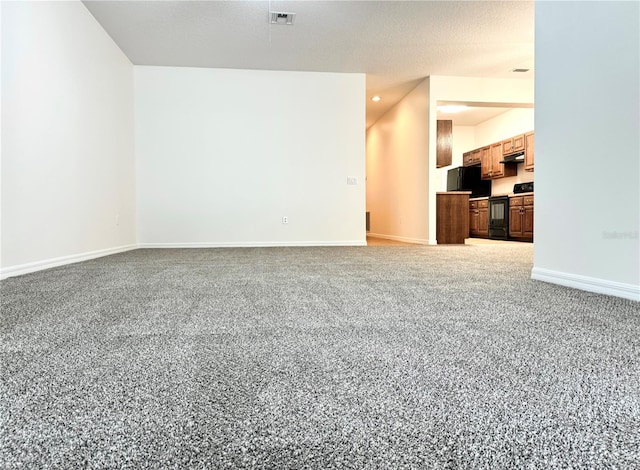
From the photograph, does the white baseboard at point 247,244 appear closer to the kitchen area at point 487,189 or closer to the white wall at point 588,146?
the kitchen area at point 487,189

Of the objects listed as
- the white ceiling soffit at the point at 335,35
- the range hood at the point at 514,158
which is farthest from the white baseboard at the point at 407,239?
the range hood at the point at 514,158

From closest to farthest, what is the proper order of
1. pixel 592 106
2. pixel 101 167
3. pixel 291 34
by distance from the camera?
pixel 592 106
pixel 101 167
pixel 291 34

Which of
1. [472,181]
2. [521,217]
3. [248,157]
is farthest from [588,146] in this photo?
[472,181]

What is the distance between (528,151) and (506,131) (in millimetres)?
1288

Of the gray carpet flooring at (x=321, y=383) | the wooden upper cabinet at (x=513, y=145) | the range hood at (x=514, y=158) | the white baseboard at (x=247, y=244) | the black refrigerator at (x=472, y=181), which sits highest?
the wooden upper cabinet at (x=513, y=145)

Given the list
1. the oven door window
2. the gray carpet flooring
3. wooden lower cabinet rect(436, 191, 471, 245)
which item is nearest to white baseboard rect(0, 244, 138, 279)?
the gray carpet flooring

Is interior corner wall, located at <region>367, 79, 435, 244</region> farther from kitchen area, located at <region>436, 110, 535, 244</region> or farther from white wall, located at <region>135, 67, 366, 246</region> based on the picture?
white wall, located at <region>135, 67, 366, 246</region>

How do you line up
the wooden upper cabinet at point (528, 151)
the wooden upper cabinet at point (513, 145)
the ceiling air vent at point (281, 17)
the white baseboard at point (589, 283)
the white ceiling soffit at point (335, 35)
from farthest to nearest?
the wooden upper cabinet at point (513, 145) → the wooden upper cabinet at point (528, 151) → the ceiling air vent at point (281, 17) → the white ceiling soffit at point (335, 35) → the white baseboard at point (589, 283)

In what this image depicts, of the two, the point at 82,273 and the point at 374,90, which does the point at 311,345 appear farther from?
the point at 374,90

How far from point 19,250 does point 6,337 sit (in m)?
1.80

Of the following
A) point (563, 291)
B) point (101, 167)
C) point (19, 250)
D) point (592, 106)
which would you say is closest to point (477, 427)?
point (563, 291)

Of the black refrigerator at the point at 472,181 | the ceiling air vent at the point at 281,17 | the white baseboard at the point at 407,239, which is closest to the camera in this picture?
the ceiling air vent at the point at 281,17

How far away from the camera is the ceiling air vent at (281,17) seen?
3.72 metres

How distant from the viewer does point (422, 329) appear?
118cm
